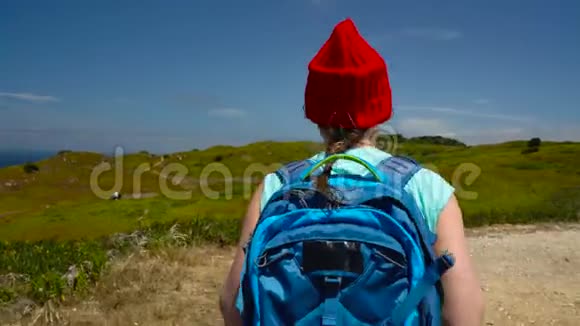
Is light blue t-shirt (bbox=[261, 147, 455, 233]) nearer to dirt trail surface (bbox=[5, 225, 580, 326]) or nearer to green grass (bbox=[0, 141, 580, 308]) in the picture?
green grass (bbox=[0, 141, 580, 308])

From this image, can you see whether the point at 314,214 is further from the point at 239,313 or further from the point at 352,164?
the point at 239,313

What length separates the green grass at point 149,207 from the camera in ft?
24.6

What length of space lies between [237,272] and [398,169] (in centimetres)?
69

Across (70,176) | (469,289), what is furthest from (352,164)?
(70,176)

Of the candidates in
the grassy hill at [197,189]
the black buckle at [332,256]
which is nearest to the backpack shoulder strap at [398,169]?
the black buckle at [332,256]

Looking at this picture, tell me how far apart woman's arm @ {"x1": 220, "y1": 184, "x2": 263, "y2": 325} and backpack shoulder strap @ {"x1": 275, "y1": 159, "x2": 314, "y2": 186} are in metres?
0.11

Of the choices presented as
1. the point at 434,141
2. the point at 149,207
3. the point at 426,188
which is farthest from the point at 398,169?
the point at 434,141

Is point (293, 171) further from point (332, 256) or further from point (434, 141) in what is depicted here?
point (434, 141)

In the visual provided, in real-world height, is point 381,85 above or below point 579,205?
above

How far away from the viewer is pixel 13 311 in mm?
5719

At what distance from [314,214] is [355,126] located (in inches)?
15.0

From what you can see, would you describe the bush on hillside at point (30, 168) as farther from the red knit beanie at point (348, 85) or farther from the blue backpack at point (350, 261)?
the blue backpack at point (350, 261)

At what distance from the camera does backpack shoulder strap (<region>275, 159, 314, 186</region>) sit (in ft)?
6.72

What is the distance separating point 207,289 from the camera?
7.09 meters
